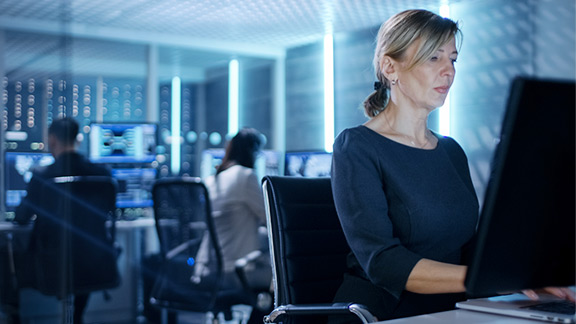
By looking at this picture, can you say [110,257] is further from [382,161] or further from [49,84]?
[382,161]

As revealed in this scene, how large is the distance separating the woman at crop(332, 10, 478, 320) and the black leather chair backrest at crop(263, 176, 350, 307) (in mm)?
212

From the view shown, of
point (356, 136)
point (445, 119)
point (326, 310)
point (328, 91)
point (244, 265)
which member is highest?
point (328, 91)

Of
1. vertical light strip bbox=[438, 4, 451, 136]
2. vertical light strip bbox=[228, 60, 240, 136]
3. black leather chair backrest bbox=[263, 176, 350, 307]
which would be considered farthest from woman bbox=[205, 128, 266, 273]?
vertical light strip bbox=[228, 60, 240, 136]

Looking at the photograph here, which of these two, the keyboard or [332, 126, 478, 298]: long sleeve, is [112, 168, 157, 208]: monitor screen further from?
the keyboard

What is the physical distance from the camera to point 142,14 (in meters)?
6.76

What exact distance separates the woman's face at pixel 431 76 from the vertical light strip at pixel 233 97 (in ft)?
25.0

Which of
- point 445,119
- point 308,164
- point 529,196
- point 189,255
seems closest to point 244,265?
point 189,255

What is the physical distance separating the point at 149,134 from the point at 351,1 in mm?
2241

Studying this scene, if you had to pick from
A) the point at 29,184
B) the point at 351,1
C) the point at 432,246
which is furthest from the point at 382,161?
the point at 351,1

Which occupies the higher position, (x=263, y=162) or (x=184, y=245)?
(x=263, y=162)

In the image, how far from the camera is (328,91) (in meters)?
7.85

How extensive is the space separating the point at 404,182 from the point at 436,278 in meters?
0.28

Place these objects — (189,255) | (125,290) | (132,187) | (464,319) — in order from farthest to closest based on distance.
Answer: (132,187)
(125,290)
(189,255)
(464,319)

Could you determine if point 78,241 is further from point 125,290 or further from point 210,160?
point 210,160
